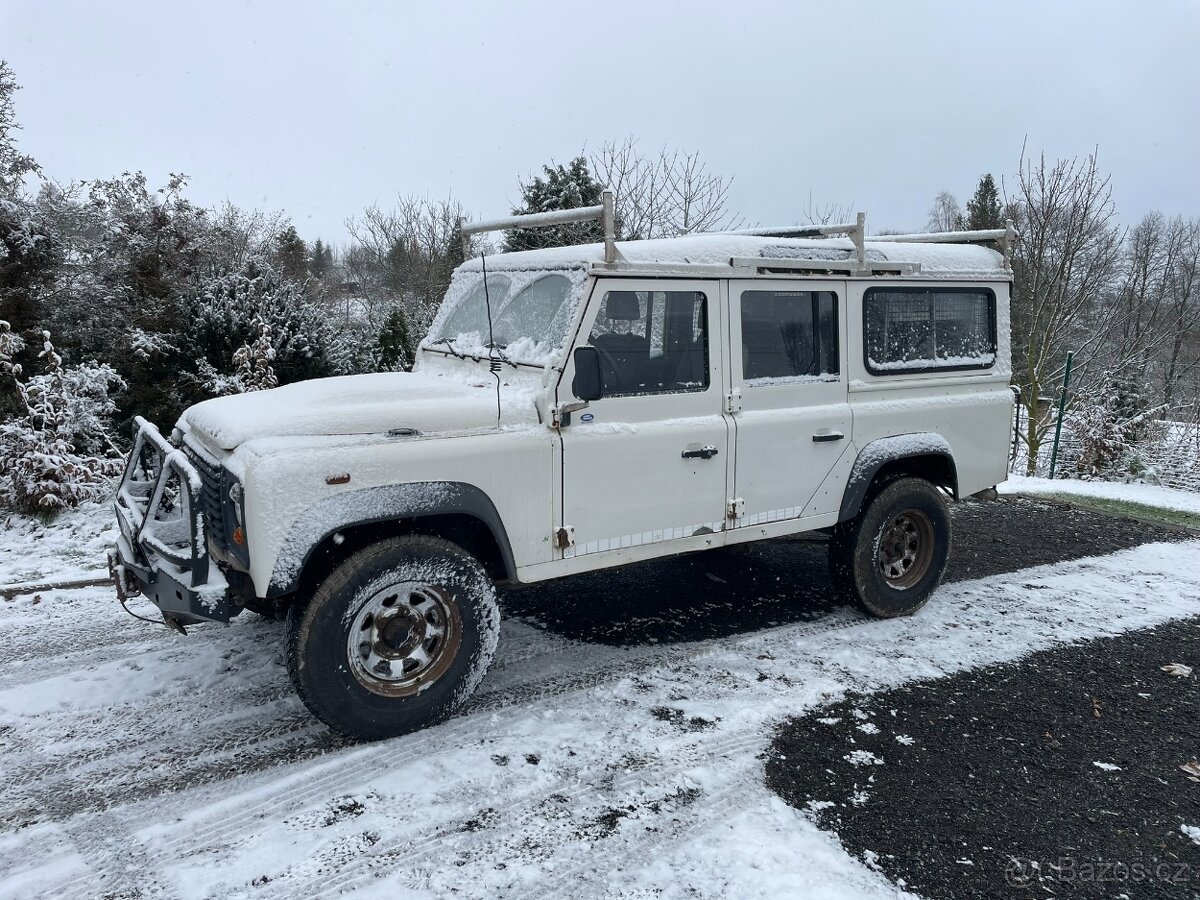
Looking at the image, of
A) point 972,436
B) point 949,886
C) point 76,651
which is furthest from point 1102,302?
point 76,651

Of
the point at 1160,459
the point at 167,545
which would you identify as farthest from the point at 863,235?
the point at 1160,459

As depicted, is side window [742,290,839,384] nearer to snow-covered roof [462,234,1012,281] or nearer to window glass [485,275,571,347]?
snow-covered roof [462,234,1012,281]

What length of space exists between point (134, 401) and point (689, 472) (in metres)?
7.83

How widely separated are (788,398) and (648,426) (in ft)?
3.34

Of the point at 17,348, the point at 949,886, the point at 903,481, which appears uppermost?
the point at 17,348

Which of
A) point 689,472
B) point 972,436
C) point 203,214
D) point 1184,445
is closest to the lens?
point 689,472

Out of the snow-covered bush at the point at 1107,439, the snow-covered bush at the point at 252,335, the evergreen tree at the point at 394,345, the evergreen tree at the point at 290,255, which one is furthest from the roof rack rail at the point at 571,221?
the evergreen tree at the point at 290,255

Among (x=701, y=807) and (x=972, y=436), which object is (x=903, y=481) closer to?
(x=972, y=436)

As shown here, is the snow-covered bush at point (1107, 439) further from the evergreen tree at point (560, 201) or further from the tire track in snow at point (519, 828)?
the tire track in snow at point (519, 828)

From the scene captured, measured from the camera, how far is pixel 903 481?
5387 mm

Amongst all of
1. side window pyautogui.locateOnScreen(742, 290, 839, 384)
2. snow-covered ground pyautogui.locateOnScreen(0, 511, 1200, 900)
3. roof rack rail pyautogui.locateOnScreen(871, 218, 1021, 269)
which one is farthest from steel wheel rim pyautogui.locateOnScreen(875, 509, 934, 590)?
roof rack rail pyautogui.locateOnScreen(871, 218, 1021, 269)

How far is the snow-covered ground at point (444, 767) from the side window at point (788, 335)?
63.4 inches

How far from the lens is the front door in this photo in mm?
4137

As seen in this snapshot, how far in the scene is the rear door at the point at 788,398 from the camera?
4637mm
